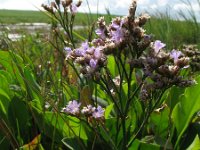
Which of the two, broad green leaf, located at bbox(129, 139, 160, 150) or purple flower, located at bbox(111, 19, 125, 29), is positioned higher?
purple flower, located at bbox(111, 19, 125, 29)

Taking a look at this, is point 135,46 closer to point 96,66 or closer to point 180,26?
point 96,66

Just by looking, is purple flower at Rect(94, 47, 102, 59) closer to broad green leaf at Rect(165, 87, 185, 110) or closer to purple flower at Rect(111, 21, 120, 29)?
purple flower at Rect(111, 21, 120, 29)

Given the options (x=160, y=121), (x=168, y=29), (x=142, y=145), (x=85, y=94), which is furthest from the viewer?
(x=168, y=29)

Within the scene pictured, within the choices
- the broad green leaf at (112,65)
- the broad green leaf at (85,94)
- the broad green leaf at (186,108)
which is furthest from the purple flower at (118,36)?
the broad green leaf at (112,65)

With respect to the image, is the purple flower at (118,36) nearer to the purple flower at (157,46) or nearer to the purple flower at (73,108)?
the purple flower at (157,46)

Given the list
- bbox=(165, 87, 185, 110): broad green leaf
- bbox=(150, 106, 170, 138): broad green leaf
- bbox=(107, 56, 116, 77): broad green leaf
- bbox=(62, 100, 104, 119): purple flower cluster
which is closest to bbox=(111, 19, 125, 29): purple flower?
bbox=(62, 100, 104, 119): purple flower cluster

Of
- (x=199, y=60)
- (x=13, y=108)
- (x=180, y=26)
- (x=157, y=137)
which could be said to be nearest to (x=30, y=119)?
(x=13, y=108)

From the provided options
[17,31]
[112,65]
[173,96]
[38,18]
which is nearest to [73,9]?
[112,65]

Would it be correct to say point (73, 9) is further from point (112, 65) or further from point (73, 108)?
point (73, 108)
